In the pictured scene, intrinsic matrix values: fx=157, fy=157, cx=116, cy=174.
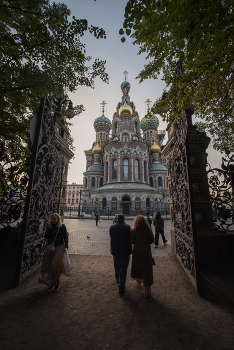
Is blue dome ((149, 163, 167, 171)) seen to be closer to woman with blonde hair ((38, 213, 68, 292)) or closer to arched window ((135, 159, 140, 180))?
arched window ((135, 159, 140, 180))

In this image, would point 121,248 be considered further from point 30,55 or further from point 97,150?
point 97,150

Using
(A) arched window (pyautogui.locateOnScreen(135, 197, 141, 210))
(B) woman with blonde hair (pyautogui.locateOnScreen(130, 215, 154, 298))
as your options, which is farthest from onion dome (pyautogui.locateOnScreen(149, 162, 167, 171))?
(B) woman with blonde hair (pyautogui.locateOnScreen(130, 215, 154, 298))

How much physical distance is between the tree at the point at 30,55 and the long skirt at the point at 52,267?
3210 millimetres

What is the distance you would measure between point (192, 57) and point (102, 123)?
44.1 metres

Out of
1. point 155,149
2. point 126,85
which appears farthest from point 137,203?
point 126,85

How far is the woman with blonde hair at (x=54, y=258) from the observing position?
3.14 meters

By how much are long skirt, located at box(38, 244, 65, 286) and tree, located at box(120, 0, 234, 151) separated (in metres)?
4.43

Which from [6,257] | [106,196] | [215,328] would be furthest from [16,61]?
[106,196]

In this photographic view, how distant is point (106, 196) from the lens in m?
27.0

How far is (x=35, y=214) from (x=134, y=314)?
3.15 m

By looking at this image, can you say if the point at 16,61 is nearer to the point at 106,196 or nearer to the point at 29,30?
the point at 29,30

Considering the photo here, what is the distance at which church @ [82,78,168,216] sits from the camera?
26234mm

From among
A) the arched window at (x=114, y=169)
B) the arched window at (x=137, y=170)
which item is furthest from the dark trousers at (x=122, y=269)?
the arched window at (x=114, y=169)

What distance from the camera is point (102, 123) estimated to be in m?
44.6
